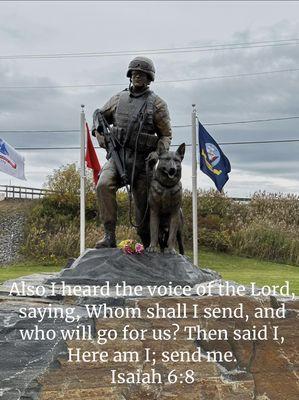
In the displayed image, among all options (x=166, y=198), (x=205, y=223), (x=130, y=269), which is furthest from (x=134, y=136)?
(x=205, y=223)

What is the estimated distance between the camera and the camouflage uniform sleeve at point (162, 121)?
612 cm

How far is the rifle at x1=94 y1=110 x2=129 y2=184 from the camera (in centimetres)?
604

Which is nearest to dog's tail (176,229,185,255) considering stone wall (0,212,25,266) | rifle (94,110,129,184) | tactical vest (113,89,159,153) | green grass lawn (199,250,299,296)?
rifle (94,110,129,184)

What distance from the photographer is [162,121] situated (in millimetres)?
6152

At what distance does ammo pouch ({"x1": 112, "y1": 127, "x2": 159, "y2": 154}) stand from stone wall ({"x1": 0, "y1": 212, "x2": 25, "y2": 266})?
1245 cm

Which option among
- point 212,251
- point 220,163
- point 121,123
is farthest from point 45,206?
point 121,123

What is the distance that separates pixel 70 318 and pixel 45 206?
51.2ft

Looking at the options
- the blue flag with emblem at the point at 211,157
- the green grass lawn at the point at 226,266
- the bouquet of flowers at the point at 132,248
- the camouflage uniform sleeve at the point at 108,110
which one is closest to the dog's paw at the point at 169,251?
the bouquet of flowers at the point at 132,248

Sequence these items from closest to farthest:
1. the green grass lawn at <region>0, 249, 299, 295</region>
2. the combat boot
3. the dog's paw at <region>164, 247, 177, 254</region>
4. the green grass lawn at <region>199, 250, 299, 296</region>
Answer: the dog's paw at <region>164, 247, 177, 254</region>, the combat boot, the green grass lawn at <region>199, 250, 299, 296</region>, the green grass lawn at <region>0, 249, 299, 295</region>

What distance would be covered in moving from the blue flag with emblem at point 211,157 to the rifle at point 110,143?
20.8ft

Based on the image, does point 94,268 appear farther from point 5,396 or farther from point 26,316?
point 5,396

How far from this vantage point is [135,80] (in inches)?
240

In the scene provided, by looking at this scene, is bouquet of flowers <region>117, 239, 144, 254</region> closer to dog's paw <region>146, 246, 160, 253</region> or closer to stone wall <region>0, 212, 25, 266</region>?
dog's paw <region>146, 246, 160, 253</region>

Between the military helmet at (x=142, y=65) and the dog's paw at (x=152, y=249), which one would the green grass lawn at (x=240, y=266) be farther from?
the military helmet at (x=142, y=65)
